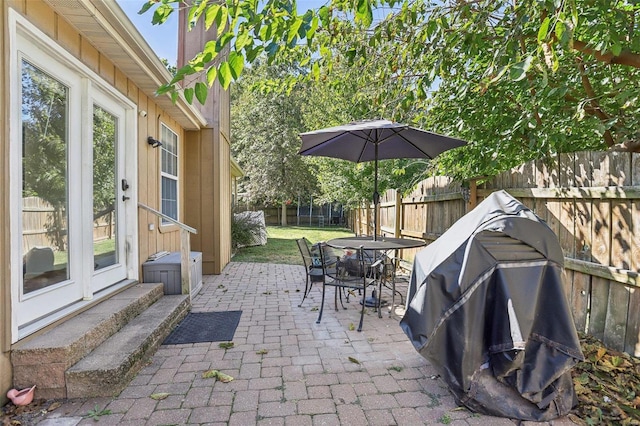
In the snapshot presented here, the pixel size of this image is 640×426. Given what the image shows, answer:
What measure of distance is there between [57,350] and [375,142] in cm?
349

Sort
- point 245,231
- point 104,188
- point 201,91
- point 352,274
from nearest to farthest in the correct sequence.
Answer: point 201,91 → point 104,188 → point 352,274 → point 245,231

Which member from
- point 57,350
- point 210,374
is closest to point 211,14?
point 57,350

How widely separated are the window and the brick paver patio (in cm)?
253

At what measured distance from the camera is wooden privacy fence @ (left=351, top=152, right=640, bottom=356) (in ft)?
8.48

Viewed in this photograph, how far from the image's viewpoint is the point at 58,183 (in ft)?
8.91

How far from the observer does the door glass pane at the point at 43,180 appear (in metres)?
2.40

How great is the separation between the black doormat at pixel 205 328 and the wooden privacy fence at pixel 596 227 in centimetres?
304

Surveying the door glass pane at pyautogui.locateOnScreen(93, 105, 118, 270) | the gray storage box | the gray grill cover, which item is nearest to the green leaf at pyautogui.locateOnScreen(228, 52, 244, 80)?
the gray grill cover

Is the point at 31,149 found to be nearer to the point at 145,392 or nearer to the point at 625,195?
the point at 145,392

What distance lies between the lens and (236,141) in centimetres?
2192

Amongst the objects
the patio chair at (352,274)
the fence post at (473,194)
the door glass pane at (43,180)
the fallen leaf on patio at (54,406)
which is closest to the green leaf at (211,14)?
the door glass pane at (43,180)

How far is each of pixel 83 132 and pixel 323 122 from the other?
677 centimetres

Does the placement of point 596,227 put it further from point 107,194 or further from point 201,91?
point 107,194

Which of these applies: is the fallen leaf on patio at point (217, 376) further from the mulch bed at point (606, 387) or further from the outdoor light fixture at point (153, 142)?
the outdoor light fixture at point (153, 142)
